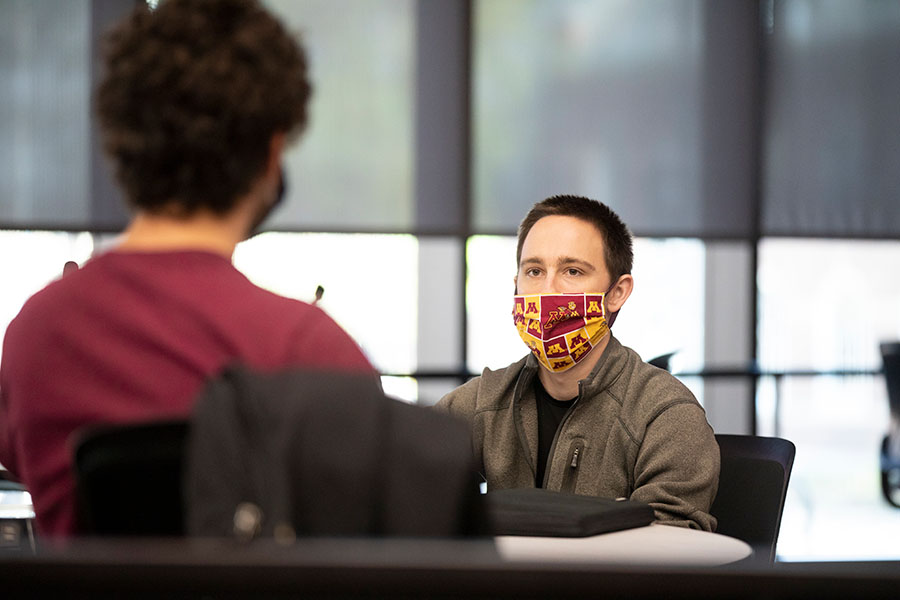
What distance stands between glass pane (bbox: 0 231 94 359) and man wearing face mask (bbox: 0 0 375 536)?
13.2 ft

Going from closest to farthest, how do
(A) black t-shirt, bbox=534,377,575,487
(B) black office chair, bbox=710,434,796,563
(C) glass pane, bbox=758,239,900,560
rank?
1. (B) black office chair, bbox=710,434,796,563
2. (A) black t-shirt, bbox=534,377,575,487
3. (C) glass pane, bbox=758,239,900,560

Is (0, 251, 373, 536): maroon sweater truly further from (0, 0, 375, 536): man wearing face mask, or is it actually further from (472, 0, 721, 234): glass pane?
(472, 0, 721, 234): glass pane

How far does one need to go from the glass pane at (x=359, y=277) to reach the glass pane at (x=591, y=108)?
48 centimetres

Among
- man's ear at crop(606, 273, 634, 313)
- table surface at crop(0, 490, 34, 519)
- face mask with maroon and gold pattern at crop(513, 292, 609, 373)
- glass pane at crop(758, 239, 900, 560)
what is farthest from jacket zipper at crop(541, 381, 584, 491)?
glass pane at crop(758, 239, 900, 560)

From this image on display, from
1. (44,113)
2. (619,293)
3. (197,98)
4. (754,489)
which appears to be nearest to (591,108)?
(44,113)

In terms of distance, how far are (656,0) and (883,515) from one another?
2855 mm

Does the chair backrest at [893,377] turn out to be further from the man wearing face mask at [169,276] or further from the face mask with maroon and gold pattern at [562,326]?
the man wearing face mask at [169,276]

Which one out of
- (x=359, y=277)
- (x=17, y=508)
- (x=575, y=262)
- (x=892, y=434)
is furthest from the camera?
(x=359, y=277)

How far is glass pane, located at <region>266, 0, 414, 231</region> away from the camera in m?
5.06

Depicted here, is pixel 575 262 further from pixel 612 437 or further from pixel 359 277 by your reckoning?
pixel 359 277

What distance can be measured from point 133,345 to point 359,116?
422cm

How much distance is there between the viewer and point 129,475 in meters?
0.87

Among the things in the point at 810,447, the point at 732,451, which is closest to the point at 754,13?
the point at 810,447

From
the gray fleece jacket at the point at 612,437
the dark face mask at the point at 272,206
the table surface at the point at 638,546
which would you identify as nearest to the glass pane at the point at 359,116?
the gray fleece jacket at the point at 612,437
